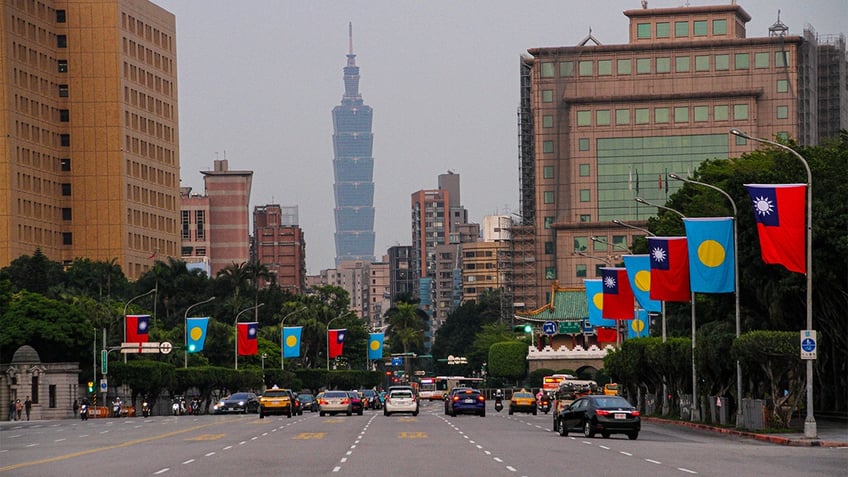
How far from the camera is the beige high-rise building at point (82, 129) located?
547 feet

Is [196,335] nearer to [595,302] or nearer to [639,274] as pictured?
[595,302]

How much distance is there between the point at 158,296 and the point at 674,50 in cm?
6980

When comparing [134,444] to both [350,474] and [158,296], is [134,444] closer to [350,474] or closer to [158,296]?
[350,474]

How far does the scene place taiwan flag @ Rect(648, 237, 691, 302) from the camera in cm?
6056

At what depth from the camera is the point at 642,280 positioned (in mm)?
69125

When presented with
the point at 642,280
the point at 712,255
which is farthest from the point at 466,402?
the point at 712,255

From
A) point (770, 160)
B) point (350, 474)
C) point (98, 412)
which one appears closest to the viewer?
point (350, 474)

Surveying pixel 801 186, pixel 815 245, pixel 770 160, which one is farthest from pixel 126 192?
pixel 801 186

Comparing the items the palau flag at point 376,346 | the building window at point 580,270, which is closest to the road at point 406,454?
the palau flag at point 376,346

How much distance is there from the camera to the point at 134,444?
4844cm

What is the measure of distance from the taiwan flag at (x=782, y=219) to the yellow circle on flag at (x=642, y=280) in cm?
2272

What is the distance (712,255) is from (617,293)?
65.9 feet

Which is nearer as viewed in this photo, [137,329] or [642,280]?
[642,280]

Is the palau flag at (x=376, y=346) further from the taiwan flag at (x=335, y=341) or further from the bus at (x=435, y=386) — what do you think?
the taiwan flag at (x=335, y=341)
